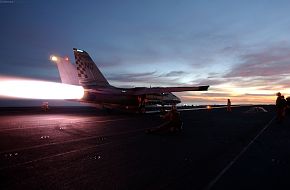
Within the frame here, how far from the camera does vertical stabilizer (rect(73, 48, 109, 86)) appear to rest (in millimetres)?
31391

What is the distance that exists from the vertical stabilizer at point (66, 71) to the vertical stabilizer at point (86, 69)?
0.69 meters

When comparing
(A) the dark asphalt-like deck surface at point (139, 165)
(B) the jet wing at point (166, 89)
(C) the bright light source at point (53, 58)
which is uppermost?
(C) the bright light source at point (53, 58)

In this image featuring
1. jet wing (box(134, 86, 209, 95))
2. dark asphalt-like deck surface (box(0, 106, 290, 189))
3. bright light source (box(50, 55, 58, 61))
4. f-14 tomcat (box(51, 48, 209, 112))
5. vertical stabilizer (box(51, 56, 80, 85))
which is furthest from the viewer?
jet wing (box(134, 86, 209, 95))

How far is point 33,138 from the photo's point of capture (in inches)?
519

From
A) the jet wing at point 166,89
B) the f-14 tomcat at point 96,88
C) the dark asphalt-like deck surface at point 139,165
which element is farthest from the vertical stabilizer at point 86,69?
the dark asphalt-like deck surface at point 139,165

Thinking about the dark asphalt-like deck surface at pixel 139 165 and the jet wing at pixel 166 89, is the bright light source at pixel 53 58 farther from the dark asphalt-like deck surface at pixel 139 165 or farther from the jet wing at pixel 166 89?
the dark asphalt-like deck surface at pixel 139 165

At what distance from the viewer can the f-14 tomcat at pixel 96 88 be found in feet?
98.7

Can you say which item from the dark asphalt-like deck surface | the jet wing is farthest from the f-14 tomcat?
the dark asphalt-like deck surface

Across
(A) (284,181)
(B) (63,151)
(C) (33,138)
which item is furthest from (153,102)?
(A) (284,181)

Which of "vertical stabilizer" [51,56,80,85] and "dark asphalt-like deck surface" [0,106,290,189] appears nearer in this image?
"dark asphalt-like deck surface" [0,106,290,189]

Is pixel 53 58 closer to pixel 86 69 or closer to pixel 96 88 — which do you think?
pixel 86 69

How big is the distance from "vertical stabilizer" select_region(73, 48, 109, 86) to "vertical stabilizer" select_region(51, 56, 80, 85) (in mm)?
688

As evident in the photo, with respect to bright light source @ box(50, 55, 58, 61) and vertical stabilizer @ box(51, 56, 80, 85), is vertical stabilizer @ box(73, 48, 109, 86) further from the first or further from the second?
bright light source @ box(50, 55, 58, 61)

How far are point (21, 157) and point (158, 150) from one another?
4879mm
